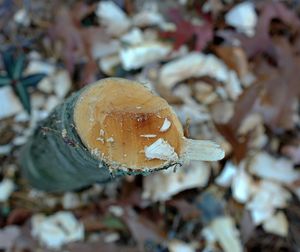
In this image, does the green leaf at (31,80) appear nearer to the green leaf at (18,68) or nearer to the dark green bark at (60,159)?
the green leaf at (18,68)

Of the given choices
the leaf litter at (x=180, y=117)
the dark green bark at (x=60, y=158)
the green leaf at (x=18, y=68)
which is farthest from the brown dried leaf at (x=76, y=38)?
the dark green bark at (x=60, y=158)

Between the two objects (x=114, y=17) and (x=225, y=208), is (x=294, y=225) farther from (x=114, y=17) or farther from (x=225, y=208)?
(x=114, y=17)

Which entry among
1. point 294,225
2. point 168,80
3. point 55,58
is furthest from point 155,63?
point 294,225

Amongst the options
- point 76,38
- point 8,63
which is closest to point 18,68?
point 8,63

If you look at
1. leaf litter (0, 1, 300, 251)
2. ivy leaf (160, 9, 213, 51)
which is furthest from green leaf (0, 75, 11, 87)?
ivy leaf (160, 9, 213, 51)

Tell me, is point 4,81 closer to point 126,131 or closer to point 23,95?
point 23,95

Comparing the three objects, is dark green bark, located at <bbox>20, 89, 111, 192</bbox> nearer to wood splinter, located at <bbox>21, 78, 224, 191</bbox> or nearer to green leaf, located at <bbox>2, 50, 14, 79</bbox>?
wood splinter, located at <bbox>21, 78, 224, 191</bbox>

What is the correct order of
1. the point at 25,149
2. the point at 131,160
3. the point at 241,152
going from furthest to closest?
the point at 241,152, the point at 25,149, the point at 131,160
